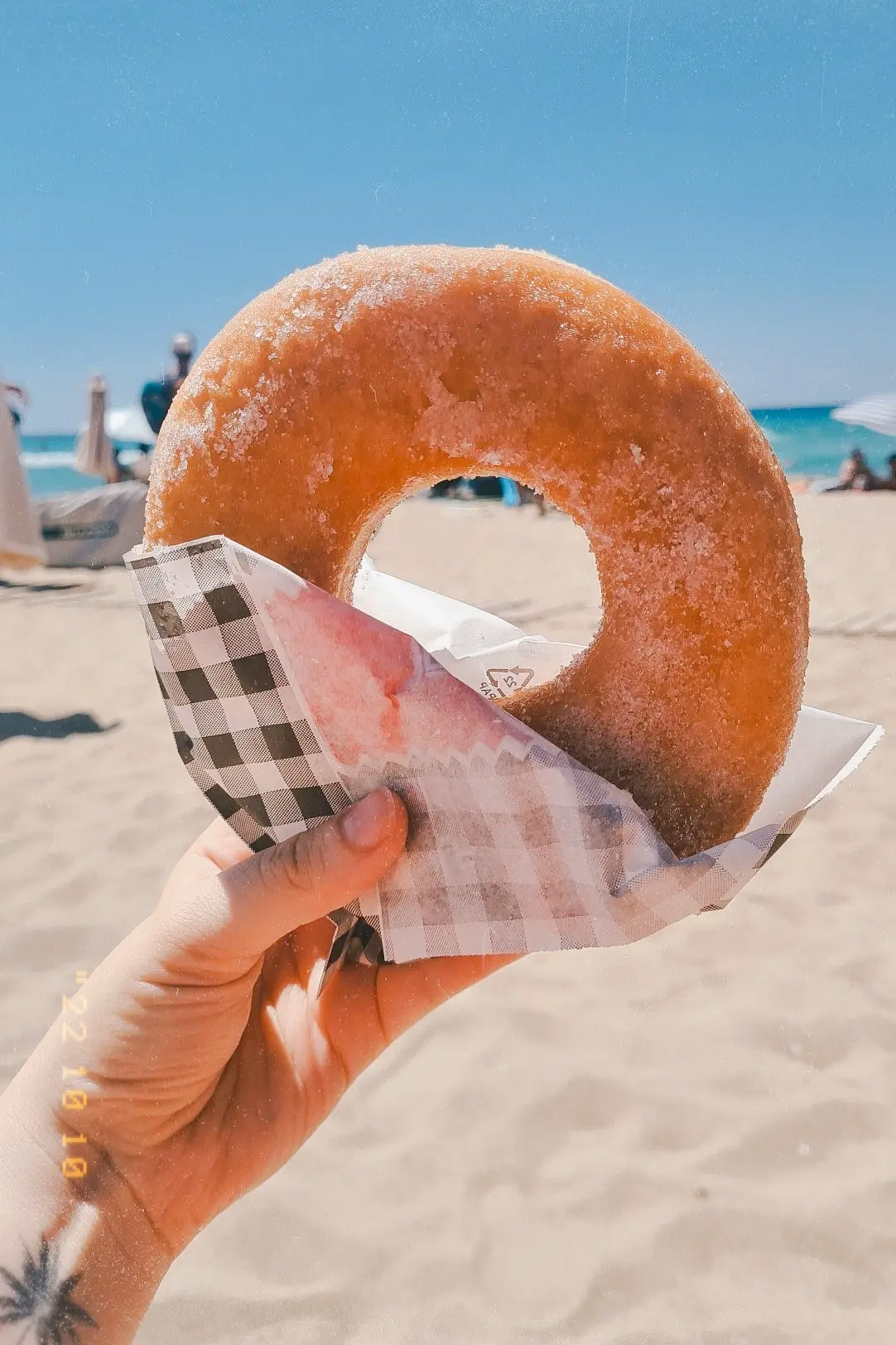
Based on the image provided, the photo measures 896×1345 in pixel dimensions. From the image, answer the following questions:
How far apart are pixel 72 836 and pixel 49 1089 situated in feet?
9.25

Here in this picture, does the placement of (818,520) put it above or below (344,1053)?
below

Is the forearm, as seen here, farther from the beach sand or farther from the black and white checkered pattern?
the beach sand

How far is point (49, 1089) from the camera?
1508 millimetres

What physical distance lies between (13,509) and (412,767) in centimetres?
496

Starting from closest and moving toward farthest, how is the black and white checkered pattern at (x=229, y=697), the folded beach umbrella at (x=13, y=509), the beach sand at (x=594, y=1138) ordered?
the black and white checkered pattern at (x=229, y=697), the beach sand at (x=594, y=1138), the folded beach umbrella at (x=13, y=509)

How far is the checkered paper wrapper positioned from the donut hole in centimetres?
381

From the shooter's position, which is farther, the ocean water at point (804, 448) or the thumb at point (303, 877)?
the ocean water at point (804, 448)

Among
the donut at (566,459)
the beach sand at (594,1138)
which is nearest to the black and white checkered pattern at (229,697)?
the donut at (566,459)

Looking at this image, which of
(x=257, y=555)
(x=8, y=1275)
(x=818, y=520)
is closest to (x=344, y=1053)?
(x=8, y=1275)

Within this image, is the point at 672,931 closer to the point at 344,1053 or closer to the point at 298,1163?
the point at 298,1163

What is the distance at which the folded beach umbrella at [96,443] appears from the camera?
10.7 m

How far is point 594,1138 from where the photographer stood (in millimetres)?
2557

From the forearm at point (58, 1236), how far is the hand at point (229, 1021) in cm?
1
